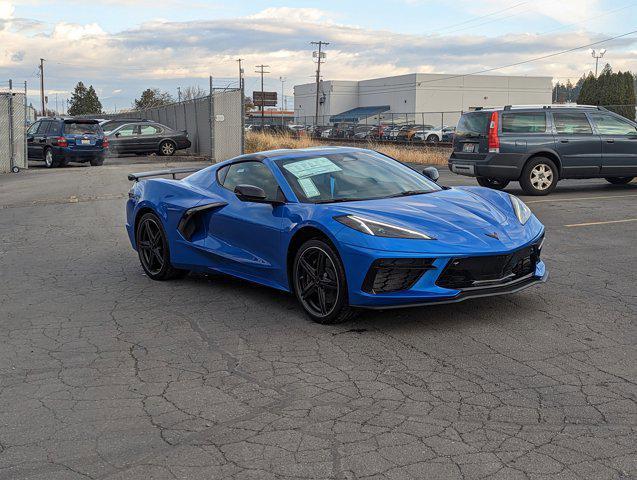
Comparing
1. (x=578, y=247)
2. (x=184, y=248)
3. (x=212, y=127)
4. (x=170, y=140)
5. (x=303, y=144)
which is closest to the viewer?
(x=184, y=248)

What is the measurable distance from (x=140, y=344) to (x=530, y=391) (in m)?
2.69

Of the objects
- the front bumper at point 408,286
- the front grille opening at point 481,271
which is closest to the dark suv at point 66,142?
the front bumper at point 408,286

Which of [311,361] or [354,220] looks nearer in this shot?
[311,361]

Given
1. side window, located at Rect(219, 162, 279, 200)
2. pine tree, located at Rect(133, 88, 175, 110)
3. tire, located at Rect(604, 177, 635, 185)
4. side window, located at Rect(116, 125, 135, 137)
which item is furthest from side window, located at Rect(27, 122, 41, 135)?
pine tree, located at Rect(133, 88, 175, 110)

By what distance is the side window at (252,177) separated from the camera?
6.35m

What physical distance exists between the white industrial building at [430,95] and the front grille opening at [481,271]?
88.9 meters

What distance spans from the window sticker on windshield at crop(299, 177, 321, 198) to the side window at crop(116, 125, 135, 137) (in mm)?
24494

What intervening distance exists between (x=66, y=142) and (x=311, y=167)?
20.0 metres

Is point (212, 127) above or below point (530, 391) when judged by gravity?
above

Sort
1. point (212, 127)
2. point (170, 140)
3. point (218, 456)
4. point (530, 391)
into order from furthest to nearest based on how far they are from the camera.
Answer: point (170, 140), point (212, 127), point (530, 391), point (218, 456)

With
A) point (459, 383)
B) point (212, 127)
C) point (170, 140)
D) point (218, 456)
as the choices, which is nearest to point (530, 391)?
point (459, 383)

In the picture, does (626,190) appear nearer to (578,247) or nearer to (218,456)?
(578,247)

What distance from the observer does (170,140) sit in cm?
2934

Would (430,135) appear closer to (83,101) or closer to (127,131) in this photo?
(127,131)
